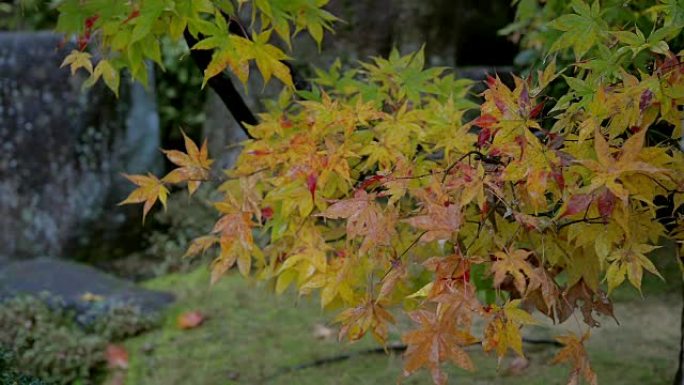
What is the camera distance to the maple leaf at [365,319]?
2057 millimetres

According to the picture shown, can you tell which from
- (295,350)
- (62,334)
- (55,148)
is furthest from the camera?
(55,148)

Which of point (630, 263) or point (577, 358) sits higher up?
point (630, 263)

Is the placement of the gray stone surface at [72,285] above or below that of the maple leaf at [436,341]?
below

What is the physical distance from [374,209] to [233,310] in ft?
9.41

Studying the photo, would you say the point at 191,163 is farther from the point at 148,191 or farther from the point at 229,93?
the point at 229,93

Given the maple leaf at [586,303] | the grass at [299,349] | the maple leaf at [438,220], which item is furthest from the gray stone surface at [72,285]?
the maple leaf at [438,220]

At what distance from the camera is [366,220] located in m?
1.85

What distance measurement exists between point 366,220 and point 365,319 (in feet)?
1.09

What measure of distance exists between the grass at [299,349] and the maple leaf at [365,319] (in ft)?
4.11

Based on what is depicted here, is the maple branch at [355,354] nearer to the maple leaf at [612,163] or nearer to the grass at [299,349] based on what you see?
the grass at [299,349]

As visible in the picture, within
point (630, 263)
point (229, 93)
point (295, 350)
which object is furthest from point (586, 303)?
point (295, 350)

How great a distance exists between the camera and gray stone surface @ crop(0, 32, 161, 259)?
17.0ft

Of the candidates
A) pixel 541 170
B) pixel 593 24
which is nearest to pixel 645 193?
pixel 541 170

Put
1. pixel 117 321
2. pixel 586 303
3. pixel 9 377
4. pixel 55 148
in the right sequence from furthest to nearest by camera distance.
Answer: pixel 55 148 → pixel 117 321 → pixel 9 377 → pixel 586 303
